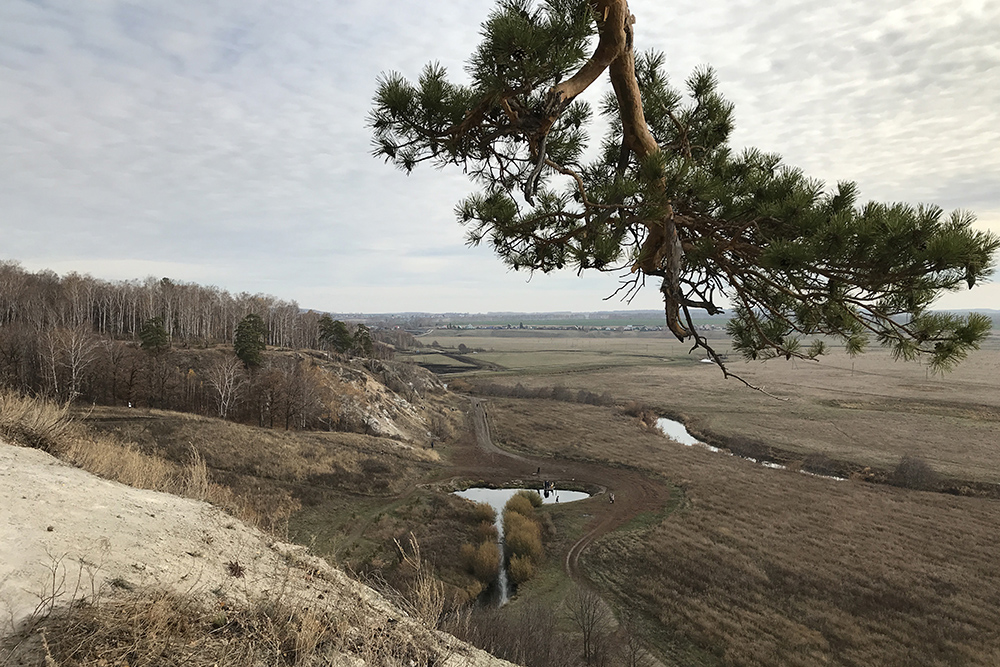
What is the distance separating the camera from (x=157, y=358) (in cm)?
3950

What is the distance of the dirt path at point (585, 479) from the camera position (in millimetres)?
24639

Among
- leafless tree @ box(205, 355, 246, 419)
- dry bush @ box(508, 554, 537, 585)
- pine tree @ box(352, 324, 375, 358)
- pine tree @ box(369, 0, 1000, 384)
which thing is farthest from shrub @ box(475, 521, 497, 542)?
pine tree @ box(352, 324, 375, 358)

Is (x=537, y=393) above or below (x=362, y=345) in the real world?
below

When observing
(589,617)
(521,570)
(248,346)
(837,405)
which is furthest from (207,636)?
(837,405)

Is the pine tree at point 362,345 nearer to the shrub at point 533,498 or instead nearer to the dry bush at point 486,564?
the shrub at point 533,498

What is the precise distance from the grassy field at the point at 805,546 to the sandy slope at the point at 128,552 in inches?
193

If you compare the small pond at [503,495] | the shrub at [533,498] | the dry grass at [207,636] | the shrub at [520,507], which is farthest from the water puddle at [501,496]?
the dry grass at [207,636]

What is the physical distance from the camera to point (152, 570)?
438 centimetres

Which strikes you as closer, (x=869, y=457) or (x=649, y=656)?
(x=649, y=656)

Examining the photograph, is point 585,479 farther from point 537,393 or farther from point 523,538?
point 537,393

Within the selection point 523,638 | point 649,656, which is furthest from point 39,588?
point 649,656

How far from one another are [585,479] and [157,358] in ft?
120

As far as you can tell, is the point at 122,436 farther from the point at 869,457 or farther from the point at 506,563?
the point at 869,457

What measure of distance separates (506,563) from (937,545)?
2091cm
